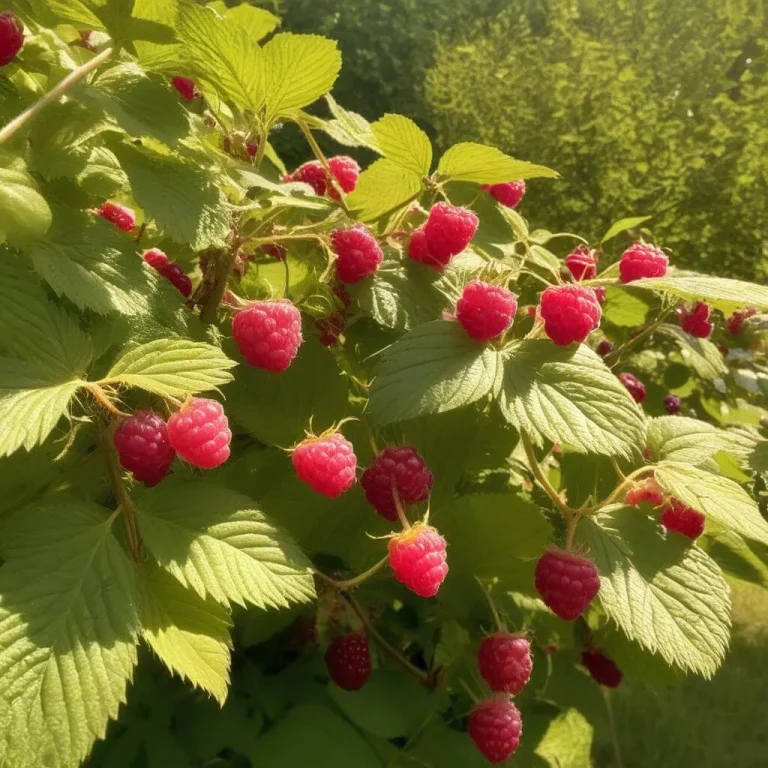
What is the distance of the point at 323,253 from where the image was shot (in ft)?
3.03

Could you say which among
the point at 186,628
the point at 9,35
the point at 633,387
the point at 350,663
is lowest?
the point at 350,663

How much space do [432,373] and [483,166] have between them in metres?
0.29

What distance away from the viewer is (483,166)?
891 millimetres

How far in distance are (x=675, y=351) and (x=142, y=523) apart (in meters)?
1.85

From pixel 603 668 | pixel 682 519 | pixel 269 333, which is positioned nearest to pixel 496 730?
pixel 682 519

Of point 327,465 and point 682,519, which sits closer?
point 327,465

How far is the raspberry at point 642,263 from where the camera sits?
0.98m

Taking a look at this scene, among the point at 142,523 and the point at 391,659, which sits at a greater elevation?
the point at 142,523

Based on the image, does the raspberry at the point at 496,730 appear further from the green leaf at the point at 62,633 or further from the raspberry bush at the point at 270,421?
the green leaf at the point at 62,633

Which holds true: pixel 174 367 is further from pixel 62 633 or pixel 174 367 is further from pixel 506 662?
pixel 506 662

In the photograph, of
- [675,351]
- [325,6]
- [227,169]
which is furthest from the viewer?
[325,6]

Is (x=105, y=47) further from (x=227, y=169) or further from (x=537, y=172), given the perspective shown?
(x=537, y=172)

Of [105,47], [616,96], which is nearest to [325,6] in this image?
[616,96]

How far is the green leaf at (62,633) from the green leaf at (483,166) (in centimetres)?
59
